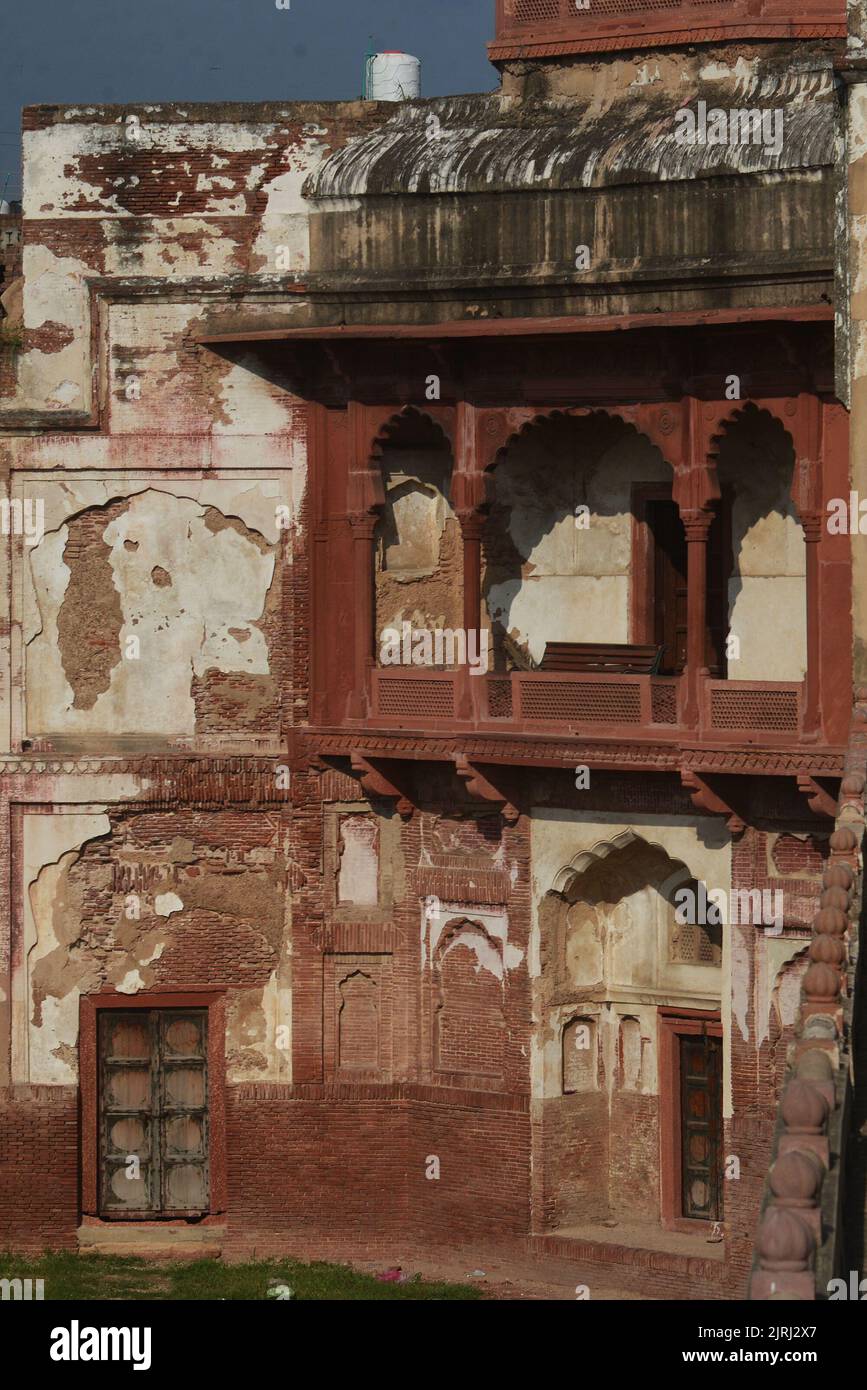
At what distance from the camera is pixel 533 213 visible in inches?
712

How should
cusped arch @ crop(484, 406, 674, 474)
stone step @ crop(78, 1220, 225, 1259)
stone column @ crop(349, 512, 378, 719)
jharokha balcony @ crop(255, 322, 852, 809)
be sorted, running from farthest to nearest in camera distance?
stone step @ crop(78, 1220, 225, 1259), stone column @ crop(349, 512, 378, 719), cusped arch @ crop(484, 406, 674, 474), jharokha balcony @ crop(255, 322, 852, 809)

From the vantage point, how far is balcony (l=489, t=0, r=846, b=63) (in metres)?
18.2

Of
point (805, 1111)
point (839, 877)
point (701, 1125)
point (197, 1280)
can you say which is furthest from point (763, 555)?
point (805, 1111)

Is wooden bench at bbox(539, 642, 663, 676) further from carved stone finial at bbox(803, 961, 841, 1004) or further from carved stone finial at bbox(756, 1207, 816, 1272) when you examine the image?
carved stone finial at bbox(756, 1207, 816, 1272)

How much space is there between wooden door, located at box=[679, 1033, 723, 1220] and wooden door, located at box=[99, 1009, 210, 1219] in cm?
342

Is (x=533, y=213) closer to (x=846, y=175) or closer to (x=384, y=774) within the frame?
(x=846, y=175)

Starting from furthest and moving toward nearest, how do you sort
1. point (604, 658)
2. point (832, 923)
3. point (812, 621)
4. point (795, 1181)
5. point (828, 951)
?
point (604, 658)
point (812, 621)
point (832, 923)
point (828, 951)
point (795, 1181)

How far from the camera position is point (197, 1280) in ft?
61.6

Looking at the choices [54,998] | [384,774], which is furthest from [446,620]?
[54,998]

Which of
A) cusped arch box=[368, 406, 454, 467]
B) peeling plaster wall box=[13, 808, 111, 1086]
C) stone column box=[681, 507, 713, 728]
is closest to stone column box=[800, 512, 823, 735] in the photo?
stone column box=[681, 507, 713, 728]

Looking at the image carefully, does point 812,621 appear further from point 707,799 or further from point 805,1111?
point 805,1111

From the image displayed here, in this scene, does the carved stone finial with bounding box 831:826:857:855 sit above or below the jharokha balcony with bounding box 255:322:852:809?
below

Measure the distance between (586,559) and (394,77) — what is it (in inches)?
154

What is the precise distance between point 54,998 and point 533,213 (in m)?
6.49
